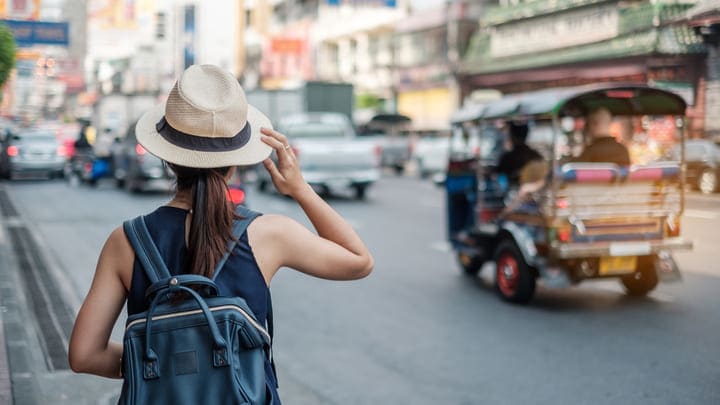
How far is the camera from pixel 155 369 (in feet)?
7.45

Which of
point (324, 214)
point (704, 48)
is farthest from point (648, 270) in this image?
point (704, 48)

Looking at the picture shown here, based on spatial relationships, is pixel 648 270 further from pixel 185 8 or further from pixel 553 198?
pixel 185 8

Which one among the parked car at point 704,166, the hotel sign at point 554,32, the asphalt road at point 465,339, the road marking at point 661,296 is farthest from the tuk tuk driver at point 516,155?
the hotel sign at point 554,32

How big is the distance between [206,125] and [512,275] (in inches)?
269

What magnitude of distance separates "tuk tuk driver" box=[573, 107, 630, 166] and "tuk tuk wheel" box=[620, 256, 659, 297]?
994 millimetres

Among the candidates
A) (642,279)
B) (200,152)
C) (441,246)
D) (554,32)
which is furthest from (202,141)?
(554,32)

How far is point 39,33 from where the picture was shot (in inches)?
1174

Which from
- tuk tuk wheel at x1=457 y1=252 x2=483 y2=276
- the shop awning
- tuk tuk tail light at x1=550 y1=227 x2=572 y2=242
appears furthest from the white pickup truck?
tuk tuk tail light at x1=550 y1=227 x2=572 y2=242

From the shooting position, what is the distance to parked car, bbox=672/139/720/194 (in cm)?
2219

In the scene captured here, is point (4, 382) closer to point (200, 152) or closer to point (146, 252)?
point (146, 252)

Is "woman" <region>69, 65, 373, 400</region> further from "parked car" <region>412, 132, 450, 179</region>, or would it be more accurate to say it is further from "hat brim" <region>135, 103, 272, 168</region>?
"parked car" <region>412, 132, 450, 179</region>

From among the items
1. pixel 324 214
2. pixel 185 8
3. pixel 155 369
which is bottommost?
pixel 155 369

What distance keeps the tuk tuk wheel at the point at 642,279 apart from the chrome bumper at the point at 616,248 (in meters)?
0.29

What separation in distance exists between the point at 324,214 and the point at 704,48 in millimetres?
23762
